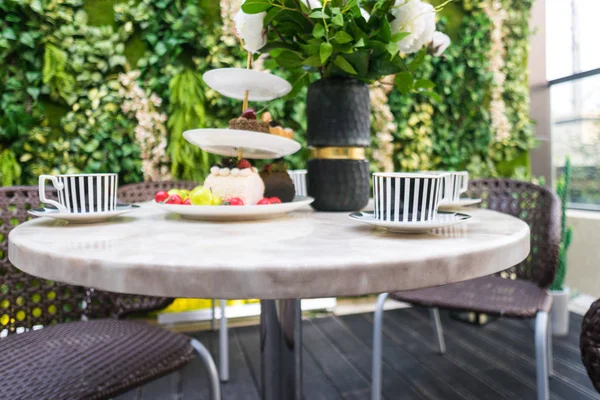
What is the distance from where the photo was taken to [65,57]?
84.5 inches

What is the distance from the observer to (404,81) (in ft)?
3.19

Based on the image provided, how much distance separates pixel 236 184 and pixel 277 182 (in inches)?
5.5

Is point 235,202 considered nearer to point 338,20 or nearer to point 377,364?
point 338,20

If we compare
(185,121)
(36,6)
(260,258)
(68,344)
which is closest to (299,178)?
(68,344)

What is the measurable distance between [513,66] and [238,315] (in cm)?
247

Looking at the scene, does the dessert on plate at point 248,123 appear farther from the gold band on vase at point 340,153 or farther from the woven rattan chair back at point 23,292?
the woven rattan chair back at point 23,292

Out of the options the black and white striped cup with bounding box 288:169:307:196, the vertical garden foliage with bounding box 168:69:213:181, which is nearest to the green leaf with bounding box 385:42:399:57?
the black and white striped cup with bounding box 288:169:307:196

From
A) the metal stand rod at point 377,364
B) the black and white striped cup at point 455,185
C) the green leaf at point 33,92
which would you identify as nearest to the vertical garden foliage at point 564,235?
the metal stand rod at point 377,364

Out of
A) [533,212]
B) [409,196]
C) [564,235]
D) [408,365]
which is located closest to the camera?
[409,196]

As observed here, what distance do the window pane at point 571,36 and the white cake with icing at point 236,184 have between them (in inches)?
110

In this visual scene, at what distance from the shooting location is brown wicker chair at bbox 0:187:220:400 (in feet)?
2.60

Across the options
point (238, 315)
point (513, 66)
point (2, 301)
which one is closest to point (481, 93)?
point (513, 66)

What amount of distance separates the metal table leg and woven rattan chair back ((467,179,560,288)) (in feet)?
3.16

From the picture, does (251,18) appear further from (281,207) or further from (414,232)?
(414,232)
